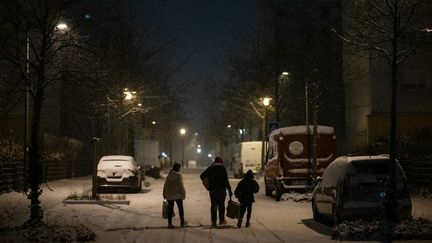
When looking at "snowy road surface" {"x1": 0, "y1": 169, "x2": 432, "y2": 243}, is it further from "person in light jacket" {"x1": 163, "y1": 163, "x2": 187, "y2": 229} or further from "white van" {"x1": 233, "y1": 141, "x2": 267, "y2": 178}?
"white van" {"x1": 233, "y1": 141, "x2": 267, "y2": 178}

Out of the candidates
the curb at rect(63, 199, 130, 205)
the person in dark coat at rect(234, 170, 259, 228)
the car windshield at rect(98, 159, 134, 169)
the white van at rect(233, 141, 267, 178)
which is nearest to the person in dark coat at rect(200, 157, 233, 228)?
the person in dark coat at rect(234, 170, 259, 228)

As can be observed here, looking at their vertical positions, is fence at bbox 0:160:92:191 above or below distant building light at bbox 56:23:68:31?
Answer: below

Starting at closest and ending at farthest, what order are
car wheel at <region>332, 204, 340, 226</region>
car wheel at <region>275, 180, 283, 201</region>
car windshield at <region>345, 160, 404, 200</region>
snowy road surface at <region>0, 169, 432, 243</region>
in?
1. snowy road surface at <region>0, 169, 432, 243</region>
2. car windshield at <region>345, 160, 404, 200</region>
3. car wheel at <region>332, 204, 340, 226</region>
4. car wheel at <region>275, 180, 283, 201</region>

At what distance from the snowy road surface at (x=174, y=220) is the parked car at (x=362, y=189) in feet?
2.45

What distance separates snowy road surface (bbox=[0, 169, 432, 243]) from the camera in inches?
590

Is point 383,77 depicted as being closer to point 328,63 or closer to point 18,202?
point 328,63

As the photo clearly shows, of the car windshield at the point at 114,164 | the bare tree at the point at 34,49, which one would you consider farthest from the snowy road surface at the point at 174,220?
the car windshield at the point at 114,164

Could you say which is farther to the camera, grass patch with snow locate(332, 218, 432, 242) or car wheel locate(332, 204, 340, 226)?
car wheel locate(332, 204, 340, 226)

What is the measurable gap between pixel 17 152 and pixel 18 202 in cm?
874

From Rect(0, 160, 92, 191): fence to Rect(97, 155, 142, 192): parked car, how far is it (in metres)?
3.51

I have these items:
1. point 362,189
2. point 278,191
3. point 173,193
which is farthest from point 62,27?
point 278,191

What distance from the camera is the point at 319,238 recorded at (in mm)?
14703

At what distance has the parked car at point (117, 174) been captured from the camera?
98.1 ft

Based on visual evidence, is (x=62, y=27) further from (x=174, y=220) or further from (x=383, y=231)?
(x=383, y=231)
